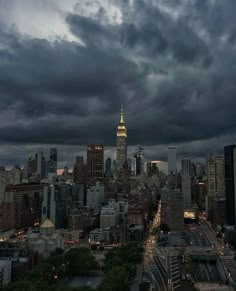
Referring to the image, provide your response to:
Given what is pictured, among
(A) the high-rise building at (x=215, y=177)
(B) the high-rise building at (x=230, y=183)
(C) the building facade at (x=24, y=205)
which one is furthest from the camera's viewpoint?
(A) the high-rise building at (x=215, y=177)

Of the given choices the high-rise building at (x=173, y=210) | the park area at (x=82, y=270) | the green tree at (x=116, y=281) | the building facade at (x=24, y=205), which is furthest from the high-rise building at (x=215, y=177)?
the green tree at (x=116, y=281)

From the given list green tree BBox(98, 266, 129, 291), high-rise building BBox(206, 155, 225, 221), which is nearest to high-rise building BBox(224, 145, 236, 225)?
high-rise building BBox(206, 155, 225, 221)

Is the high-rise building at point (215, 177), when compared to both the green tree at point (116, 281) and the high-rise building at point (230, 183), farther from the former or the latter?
the green tree at point (116, 281)

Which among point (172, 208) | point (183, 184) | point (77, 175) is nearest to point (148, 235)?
point (172, 208)

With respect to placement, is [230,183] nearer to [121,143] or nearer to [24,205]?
[24,205]

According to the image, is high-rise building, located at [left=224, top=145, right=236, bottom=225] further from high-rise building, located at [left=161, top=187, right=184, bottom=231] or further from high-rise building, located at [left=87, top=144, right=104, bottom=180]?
high-rise building, located at [left=87, top=144, right=104, bottom=180]

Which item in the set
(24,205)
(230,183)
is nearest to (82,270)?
(24,205)
